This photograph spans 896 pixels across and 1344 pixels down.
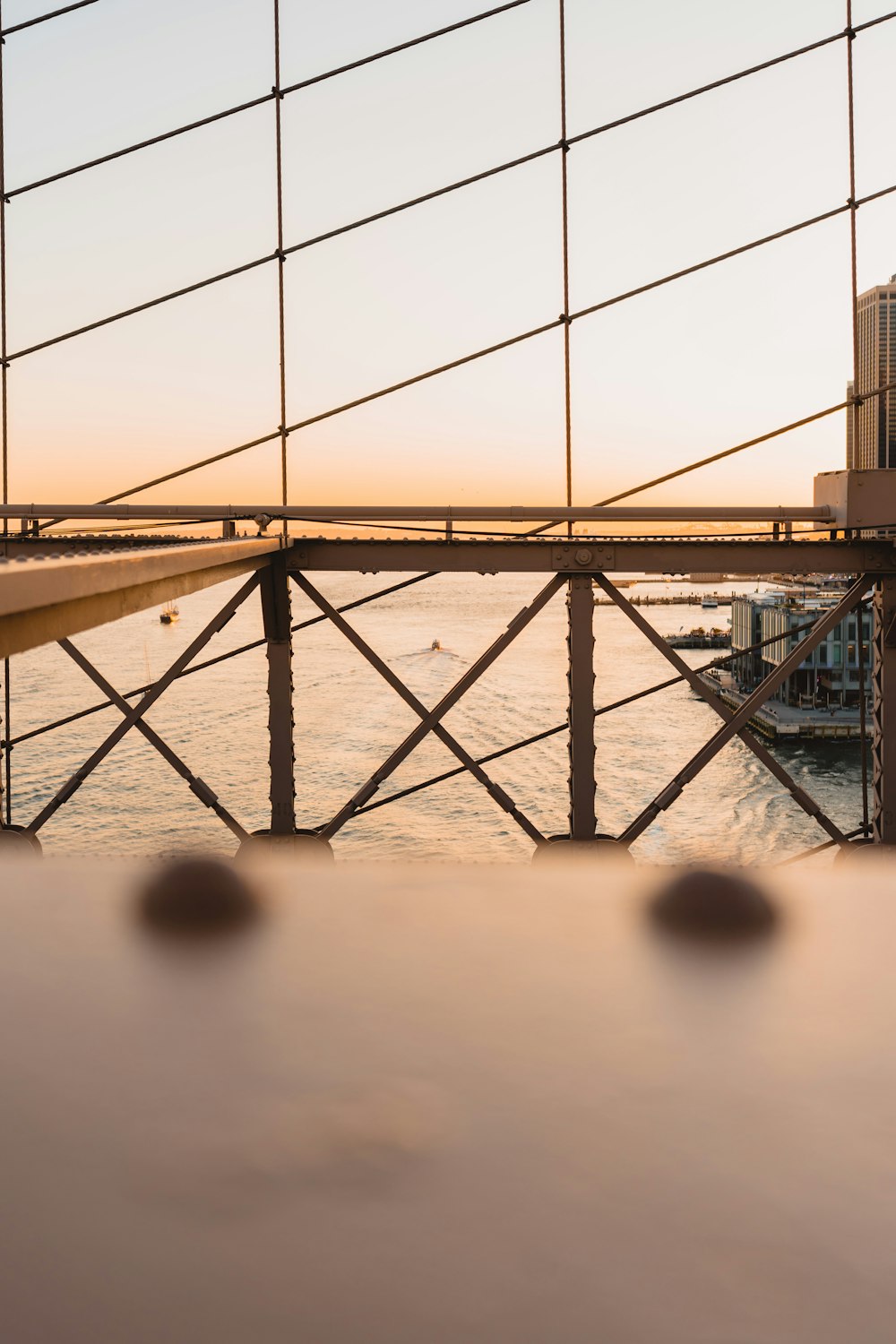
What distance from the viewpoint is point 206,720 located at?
7125cm

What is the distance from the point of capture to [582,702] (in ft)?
26.7

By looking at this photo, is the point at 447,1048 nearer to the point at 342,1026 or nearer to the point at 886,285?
the point at 342,1026

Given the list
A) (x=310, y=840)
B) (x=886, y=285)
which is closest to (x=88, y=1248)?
(x=310, y=840)

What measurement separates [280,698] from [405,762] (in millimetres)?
60366

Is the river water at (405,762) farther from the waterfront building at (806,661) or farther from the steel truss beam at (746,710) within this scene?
the steel truss beam at (746,710)

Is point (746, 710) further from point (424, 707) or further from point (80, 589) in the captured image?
point (80, 589)

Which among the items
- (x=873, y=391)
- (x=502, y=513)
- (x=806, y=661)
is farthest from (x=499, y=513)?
(x=806, y=661)

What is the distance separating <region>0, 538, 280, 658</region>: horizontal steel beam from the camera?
254cm

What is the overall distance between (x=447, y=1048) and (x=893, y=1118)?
2.36ft

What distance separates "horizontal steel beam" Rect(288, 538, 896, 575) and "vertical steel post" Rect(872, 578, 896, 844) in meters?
0.29

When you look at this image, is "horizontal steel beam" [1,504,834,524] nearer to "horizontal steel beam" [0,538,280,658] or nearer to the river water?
"horizontal steel beam" [0,538,280,658]

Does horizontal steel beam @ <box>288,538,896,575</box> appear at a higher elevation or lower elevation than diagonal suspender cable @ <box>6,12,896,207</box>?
lower

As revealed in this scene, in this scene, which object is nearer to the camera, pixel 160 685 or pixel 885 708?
pixel 160 685

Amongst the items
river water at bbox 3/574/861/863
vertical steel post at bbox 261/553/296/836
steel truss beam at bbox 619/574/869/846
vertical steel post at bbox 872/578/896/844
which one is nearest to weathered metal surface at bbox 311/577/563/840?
vertical steel post at bbox 261/553/296/836
